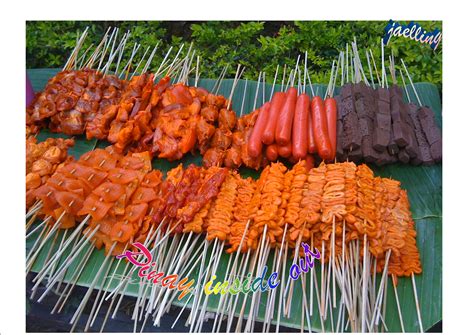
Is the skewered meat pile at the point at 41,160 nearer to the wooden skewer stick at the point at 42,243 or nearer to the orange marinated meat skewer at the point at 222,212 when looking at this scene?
the wooden skewer stick at the point at 42,243

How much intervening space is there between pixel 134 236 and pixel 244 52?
2938mm

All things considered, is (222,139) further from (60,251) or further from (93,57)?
(93,57)

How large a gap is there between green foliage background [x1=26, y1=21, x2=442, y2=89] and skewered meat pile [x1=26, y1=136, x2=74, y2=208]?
178 centimetres

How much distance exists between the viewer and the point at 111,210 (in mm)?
3529

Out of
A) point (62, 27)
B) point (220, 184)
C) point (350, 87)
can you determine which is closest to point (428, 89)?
point (350, 87)

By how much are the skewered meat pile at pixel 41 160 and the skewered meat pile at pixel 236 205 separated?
167 millimetres

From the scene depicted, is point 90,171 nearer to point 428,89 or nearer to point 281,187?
point 281,187

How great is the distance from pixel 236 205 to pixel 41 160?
192 cm

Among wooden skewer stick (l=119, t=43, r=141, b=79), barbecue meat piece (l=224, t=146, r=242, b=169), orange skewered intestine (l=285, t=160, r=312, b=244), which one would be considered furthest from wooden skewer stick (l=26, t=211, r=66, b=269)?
wooden skewer stick (l=119, t=43, r=141, b=79)

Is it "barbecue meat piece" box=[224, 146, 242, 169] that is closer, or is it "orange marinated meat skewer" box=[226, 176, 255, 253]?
"orange marinated meat skewer" box=[226, 176, 255, 253]

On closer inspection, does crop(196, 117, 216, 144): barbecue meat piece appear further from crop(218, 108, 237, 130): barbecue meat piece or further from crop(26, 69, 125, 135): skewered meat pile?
crop(26, 69, 125, 135): skewered meat pile

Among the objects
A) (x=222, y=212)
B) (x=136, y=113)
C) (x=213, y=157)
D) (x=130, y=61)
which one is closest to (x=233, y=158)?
(x=213, y=157)

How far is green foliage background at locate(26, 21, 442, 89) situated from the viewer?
16.7 ft

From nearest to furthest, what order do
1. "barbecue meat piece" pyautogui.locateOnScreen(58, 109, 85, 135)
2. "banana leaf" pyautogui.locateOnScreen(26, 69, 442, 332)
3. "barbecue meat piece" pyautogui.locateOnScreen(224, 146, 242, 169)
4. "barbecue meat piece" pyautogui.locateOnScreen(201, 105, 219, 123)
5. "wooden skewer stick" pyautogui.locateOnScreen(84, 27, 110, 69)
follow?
"banana leaf" pyautogui.locateOnScreen(26, 69, 442, 332)
"barbecue meat piece" pyautogui.locateOnScreen(224, 146, 242, 169)
"barbecue meat piece" pyautogui.locateOnScreen(201, 105, 219, 123)
"barbecue meat piece" pyautogui.locateOnScreen(58, 109, 85, 135)
"wooden skewer stick" pyautogui.locateOnScreen(84, 27, 110, 69)
